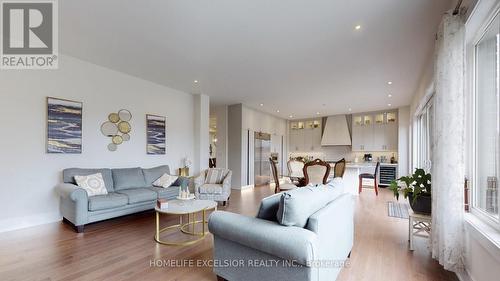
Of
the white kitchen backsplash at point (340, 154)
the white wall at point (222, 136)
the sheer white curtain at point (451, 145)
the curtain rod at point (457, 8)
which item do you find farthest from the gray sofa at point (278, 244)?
the white kitchen backsplash at point (340, 154)

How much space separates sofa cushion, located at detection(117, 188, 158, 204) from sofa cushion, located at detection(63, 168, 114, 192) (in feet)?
0.87

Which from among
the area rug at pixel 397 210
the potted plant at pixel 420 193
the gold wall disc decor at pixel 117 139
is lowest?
the area rug at pixel 397 210

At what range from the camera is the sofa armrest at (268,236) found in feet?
5.08

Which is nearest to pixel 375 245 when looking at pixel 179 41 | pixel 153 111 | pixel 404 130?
pixel 179 41

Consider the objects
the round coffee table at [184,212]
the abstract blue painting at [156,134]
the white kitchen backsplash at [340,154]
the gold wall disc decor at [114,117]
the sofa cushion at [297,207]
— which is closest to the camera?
the sofa cushion at [297,207]

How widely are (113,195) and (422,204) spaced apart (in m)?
4.47

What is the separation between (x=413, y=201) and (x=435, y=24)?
7.16ft

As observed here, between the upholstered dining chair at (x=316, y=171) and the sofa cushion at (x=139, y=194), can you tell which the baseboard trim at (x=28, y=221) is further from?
the upholstered dining chair at (x=316, y=171)

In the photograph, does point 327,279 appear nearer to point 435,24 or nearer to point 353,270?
point 353,270

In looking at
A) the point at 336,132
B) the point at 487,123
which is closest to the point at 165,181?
the point at 487,123

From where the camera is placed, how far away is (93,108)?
4305mm

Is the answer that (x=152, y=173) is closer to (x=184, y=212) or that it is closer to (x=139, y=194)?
(x=139, y=194)

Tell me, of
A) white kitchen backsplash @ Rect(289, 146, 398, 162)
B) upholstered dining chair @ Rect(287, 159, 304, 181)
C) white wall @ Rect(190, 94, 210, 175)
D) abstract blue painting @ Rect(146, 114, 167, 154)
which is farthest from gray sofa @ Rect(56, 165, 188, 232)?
white kitchen backsplash @ Rect(289, 146, 398, 162)
